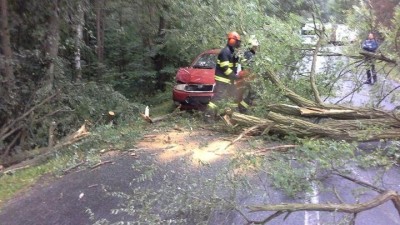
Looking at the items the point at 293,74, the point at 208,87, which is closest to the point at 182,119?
the point at 208,87

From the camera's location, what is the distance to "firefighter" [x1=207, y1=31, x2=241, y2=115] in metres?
9.45

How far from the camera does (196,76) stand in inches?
458

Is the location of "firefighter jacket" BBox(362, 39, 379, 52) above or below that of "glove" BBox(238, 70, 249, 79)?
above

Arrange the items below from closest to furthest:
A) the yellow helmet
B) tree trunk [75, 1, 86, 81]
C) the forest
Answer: the forest < the yellow helmet < tree trunk [75, 1, 86, 81]

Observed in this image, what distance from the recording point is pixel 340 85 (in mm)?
9141

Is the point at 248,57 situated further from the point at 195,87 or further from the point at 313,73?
the point at 195,87

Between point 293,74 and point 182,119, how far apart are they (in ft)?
8.25

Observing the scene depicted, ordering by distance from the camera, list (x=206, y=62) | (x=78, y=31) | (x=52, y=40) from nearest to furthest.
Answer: (x=52, y=40), (x=78, y=31), (x=206, y=62)

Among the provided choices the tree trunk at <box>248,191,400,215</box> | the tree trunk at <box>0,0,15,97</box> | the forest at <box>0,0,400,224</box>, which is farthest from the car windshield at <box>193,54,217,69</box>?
the tree trunk at <box>248,191,400,215</box>

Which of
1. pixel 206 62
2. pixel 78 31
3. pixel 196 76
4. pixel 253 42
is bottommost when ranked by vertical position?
pixel 196 76

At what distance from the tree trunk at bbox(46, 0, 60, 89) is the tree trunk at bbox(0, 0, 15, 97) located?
3.06 ft

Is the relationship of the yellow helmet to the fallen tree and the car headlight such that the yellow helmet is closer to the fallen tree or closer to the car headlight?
the fallen tree

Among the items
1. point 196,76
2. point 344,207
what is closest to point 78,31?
point 196,76

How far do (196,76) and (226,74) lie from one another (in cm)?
219
